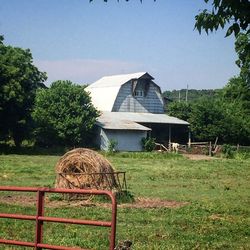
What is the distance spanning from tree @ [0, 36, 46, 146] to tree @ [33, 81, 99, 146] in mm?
3791

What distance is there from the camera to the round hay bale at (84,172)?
16.8m

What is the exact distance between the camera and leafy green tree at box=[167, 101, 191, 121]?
61062 mm

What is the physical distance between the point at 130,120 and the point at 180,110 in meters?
9.04

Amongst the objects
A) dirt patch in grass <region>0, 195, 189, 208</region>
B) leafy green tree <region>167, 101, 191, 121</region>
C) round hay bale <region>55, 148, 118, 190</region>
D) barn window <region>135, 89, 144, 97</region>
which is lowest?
dirt patch in grass <region>0, 195, 189, 208</region>

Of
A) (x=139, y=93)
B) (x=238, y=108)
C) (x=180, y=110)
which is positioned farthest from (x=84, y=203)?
(x=238, y=108)

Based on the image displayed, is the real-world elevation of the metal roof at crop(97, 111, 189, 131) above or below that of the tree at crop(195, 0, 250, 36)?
below

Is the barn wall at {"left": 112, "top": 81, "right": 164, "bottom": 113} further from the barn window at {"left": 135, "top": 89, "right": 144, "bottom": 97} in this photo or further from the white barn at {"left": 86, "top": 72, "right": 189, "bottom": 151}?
the barn window at {"left": 135, "top": 89, "right": 144, "bottom": 97}

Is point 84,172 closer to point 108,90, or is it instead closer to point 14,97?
point 14,97

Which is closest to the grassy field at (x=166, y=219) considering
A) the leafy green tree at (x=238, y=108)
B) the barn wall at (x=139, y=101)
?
the leafy green tree at (x=238, y=108)

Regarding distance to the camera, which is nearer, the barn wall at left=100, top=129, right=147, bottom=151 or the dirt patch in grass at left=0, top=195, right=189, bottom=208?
the dirt patch in grass at left=0, top=195, right=189, bottom=208

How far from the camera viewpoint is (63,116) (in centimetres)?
4762

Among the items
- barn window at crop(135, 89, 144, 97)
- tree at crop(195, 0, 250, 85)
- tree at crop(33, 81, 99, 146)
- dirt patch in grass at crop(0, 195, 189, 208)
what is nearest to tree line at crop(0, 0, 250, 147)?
tree at crop(33, 81, 99, 146)

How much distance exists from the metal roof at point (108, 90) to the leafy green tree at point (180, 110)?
17.8ft

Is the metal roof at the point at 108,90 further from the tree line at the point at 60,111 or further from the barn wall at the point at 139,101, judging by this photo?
the tree line at the point at 60,111
